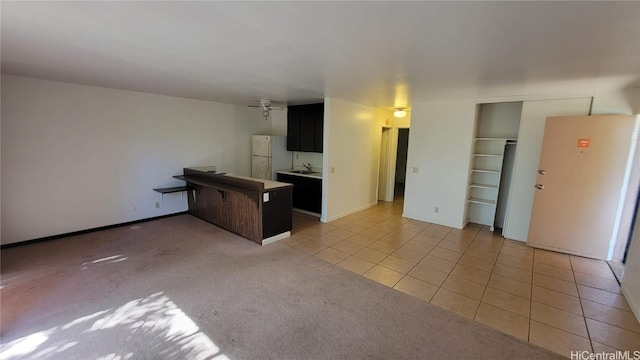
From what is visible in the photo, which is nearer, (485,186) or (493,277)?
(493,277)

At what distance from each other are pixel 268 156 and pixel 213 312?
13.5 feet

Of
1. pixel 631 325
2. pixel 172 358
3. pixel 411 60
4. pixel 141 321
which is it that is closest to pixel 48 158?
pixel 141 321

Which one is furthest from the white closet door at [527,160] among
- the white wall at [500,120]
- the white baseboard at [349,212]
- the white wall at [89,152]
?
the white wall at [89,152]

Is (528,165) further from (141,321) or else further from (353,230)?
(141,321)

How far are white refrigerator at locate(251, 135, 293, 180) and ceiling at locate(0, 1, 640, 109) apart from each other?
2.58 m

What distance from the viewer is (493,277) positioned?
316 cm

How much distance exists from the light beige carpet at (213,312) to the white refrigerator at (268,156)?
2.87 m

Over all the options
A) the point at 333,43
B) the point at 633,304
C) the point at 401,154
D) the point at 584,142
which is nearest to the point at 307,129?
the point at 333,43

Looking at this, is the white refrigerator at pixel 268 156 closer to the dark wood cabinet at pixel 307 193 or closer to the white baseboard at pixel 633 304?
the dark wood cabinet at pixel 307 193

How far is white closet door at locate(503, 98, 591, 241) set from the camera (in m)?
3.94

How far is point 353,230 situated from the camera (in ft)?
15.4

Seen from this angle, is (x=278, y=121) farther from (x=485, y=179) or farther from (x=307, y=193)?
(x=485, y=179)

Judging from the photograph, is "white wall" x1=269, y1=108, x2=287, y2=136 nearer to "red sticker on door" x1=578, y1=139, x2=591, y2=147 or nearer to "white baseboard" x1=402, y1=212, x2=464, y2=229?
"white baseboard" x1=402, y1=212, x2=464, y2=229

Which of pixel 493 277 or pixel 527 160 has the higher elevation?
pixel 527 160
